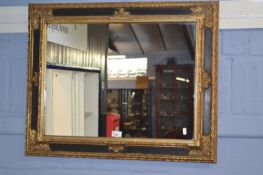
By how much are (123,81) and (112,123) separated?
236 mm

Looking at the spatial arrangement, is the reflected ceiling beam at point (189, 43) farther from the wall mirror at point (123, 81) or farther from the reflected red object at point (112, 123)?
the reflected red object at point (112, 123)

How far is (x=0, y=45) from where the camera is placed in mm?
1879

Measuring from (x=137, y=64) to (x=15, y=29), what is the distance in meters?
0.73

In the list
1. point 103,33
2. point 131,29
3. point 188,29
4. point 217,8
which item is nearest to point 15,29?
point 103,33

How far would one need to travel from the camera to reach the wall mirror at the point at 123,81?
166 cm

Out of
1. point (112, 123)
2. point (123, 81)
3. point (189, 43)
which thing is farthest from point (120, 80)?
point (189, 43)

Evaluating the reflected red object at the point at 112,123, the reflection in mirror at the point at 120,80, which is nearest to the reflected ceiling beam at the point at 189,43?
the reflection in mirror at the point at 120,80

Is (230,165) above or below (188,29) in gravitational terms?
below

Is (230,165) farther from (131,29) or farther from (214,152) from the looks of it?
(131,29)

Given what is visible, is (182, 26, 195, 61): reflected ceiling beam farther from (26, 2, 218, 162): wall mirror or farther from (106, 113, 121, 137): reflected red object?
(106, 113, 121, 137): reflected red object

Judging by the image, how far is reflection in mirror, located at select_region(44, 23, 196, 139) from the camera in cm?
170

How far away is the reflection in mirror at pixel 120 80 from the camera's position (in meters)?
1.70

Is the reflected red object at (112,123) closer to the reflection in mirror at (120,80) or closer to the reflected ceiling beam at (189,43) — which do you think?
the reflection in mirror at (120,80)

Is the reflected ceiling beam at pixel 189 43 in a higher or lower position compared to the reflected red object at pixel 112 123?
higher
